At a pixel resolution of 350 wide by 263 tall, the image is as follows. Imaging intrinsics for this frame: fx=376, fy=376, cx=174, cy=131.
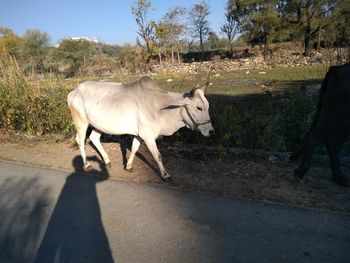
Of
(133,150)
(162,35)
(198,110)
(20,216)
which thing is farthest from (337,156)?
(162,35)

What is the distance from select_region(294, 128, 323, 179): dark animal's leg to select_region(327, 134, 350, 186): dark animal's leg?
167 millimetres

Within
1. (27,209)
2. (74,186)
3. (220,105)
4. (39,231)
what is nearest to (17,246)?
(39,231)

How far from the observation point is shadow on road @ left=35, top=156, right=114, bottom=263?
157 inches

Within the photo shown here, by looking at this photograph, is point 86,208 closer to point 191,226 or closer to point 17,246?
point 17,246

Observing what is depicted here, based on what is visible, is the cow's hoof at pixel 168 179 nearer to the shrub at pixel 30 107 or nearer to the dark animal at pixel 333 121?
the dark animal at pixel 333 121

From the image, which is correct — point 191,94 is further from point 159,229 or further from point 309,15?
point 309,15

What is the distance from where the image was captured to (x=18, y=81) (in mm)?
10531

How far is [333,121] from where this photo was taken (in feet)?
16.5

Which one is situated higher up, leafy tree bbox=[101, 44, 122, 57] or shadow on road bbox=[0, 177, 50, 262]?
leafy tree bbox=[101, 44, 122, 57]

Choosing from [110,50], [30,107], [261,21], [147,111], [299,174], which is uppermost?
[261,21]

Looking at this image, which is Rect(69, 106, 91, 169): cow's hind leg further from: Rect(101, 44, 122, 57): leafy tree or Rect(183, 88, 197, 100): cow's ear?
Rect(101, 44, 122, 57): leafy tree

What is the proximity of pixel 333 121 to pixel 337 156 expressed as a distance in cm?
49

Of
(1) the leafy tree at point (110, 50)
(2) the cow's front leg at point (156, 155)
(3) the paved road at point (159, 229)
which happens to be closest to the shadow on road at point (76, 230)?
(3) the paved road at point (159, 229)

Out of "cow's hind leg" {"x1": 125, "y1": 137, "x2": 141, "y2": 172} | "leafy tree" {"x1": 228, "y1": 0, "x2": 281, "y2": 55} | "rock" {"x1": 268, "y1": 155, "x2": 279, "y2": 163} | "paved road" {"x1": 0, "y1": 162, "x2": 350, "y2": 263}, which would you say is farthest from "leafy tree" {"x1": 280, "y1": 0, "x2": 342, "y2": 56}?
"paved road" {"x1": 0, "y1": 162, "x2": 350, "y2": 263}
